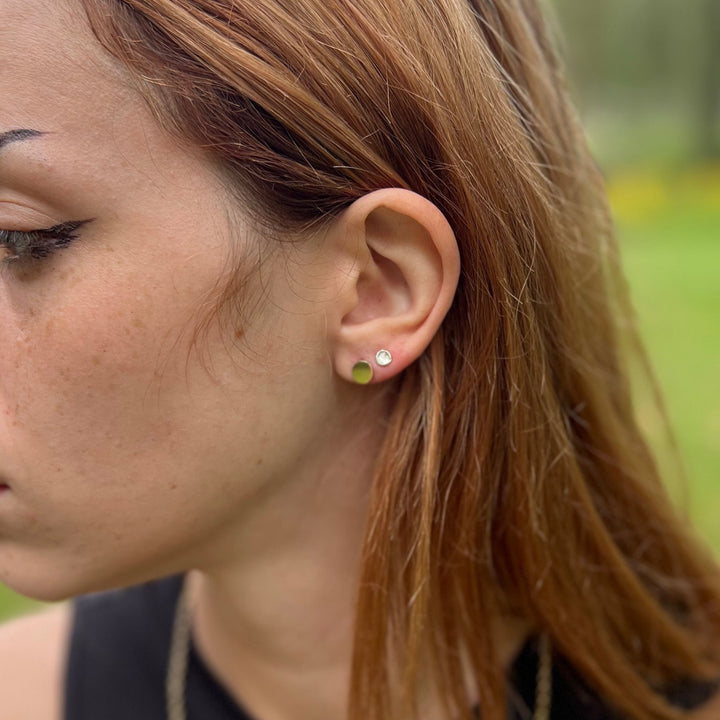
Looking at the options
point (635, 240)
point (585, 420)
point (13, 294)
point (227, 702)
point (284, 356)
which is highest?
point (13, 294)

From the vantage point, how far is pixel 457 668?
1369 mm

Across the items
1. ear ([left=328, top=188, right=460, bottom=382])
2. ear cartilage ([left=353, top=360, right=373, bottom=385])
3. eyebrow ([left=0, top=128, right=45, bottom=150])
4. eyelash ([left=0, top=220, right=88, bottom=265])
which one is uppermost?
eyebrow ([left=0, top=128, right=45, bottom=150])

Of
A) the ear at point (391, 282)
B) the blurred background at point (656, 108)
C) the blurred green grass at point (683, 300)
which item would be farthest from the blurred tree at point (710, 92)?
the ear at point (391, 282)

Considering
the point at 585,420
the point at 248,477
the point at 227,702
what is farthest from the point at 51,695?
the point at 585,420

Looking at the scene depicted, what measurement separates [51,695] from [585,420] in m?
1.09

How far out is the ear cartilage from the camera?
47.2 inches

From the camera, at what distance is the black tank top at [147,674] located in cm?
146

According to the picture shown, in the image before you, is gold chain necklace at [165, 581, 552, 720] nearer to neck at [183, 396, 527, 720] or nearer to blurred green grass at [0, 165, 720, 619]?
neck at [183, 396, 527, 720]

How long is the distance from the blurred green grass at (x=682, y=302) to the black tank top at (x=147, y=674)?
0.48m

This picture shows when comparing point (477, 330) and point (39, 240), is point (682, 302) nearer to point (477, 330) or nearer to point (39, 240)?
point (477, 330)

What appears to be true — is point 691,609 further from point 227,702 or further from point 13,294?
point 13,294

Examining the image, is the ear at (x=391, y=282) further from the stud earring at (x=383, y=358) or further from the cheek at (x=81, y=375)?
the cheek at (x=81, y=375)

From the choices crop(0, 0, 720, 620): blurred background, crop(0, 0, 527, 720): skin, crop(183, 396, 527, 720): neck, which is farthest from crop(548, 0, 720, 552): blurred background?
crop(0, 0, 527, 720): skin

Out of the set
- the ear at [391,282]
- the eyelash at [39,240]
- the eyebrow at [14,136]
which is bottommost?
the ear at [391,282]
